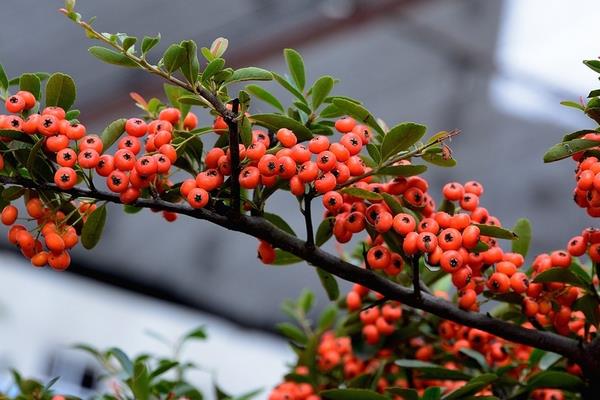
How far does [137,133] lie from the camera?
859 millimetres

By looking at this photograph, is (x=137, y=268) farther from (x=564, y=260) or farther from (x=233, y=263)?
(x=564, y=260)

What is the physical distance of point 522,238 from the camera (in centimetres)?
106

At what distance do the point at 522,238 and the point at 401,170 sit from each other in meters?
0.25

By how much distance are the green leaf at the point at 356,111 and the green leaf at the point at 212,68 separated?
0.13m

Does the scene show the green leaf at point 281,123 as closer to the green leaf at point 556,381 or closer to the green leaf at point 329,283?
the green leaf at point 329,283

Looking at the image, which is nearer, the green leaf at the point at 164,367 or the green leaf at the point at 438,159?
the green leaf at the point at 438,159

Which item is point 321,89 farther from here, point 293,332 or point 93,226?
point 293,332

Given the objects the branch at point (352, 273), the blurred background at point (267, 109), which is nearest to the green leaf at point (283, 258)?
the branch at point (352, 273)

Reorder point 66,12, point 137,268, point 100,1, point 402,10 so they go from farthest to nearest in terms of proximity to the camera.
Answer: point 137,268
point 402,10
point 100,1
point 66,12

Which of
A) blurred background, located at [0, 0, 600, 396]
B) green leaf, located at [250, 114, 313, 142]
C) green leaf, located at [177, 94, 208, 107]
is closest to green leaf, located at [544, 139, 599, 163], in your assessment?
green leaf, located at [250, 114, 313, 142]

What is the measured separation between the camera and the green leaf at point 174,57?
2.64ft

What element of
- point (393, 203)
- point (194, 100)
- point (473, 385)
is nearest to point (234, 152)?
point (194, 100)

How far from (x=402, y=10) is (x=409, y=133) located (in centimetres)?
427

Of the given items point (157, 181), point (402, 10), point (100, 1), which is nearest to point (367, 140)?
point (157, 181)
